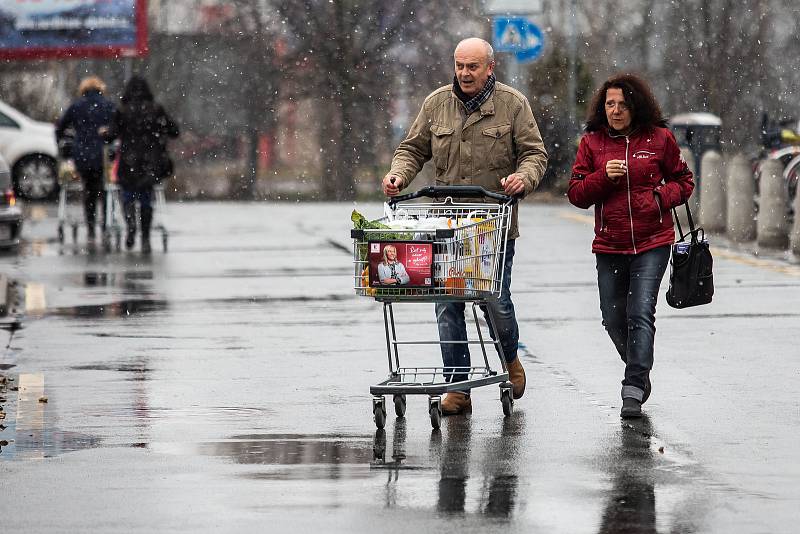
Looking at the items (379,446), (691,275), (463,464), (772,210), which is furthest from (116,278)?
(463,464)

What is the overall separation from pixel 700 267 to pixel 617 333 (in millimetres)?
532

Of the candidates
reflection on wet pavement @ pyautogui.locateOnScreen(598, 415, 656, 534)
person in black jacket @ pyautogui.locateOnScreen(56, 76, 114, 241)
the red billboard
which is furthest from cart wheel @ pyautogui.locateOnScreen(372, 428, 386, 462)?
the red billboard

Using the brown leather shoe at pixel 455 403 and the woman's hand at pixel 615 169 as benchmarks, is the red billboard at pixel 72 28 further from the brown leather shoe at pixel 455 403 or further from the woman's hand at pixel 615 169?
the woman's hand at pixel 615 169

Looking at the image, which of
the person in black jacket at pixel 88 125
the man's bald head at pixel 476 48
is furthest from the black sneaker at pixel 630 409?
the person in black jacket at pixel 88 125

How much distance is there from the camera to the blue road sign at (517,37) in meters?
30.4

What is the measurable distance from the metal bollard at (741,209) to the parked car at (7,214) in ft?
28.3

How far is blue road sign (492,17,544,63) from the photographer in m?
30.4

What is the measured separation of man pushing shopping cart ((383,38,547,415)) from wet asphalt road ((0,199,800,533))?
48 centimetres

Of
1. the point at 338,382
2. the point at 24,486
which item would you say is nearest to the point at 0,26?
the point at 338,382

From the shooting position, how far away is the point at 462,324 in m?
9.35

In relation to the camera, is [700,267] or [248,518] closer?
[248,518]

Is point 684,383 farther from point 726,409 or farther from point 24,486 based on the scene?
point 24,486

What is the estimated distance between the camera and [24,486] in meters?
7.28

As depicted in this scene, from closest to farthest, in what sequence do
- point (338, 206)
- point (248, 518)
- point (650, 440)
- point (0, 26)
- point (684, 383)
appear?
1. point (248, 518)
2. point (650, 440)
3. point (684, 383)
4. point (338, 206)
5. point (0, 26)
